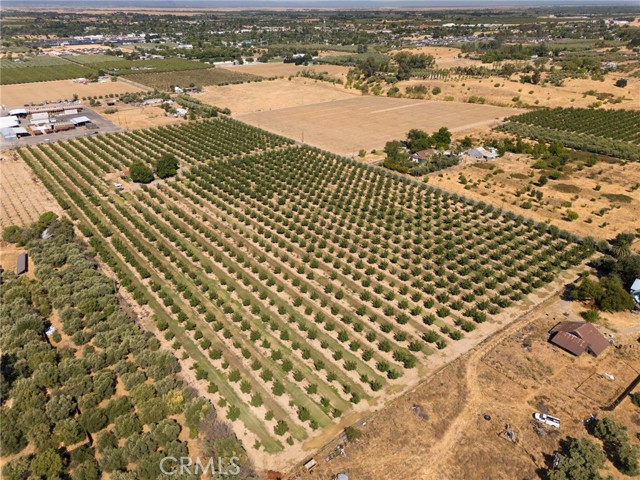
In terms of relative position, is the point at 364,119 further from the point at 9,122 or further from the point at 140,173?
the point at 9,122

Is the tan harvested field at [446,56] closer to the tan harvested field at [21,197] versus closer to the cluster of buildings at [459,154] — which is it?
the cluster of buildings at [459,154]

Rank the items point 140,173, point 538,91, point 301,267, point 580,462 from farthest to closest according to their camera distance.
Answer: point 538,91, point 140,173, point 301,267, point 580,462

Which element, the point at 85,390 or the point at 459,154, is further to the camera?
the point at 459,154

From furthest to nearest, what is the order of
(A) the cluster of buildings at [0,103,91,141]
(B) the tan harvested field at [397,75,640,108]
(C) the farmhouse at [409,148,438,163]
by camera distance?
1. (B) the tan harvested field at [397,75,640,108]
2. (A) the cluster of buildings at [0,103,91,141]
3. (C) the farmhouse at [409,148,438,163]

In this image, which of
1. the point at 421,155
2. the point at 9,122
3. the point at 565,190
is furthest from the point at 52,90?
the point at 565,190

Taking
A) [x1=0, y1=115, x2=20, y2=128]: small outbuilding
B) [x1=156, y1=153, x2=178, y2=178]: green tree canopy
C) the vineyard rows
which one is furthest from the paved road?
[x1=156, y1=153, x2=178, y2=178]: green tree canopy

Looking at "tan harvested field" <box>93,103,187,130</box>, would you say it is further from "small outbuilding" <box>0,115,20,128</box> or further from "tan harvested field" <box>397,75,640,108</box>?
"tan harvested field" <box>397,75,640,108</box>

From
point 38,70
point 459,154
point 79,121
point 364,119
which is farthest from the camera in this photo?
point 38,70
